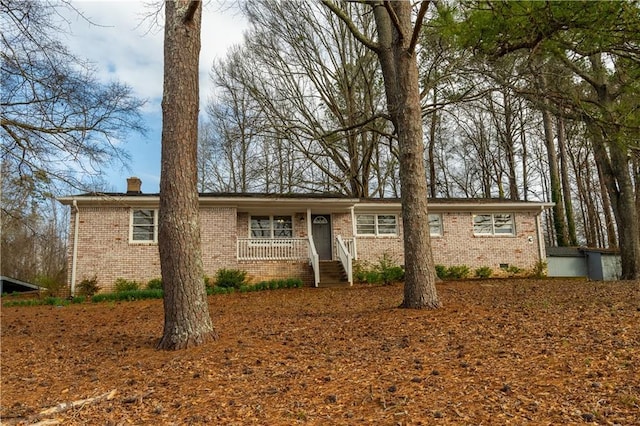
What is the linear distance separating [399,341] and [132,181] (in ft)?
46.1

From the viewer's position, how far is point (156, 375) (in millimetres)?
4098

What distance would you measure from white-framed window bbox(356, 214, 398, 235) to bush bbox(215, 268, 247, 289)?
16.1 ft

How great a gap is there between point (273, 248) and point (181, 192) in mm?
9869

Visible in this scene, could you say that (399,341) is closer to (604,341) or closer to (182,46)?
(604,341)

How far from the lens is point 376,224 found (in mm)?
16219

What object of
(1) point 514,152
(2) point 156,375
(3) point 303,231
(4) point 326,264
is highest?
(1) point 514,152

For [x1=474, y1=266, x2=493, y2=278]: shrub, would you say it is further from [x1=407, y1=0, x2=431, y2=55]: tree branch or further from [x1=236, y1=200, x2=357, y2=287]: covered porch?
[x1=407, y1=0, x2=431, y2=55]: tree branch

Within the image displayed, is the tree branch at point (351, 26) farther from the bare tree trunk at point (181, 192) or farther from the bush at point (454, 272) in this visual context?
the bush at point (454, 272)

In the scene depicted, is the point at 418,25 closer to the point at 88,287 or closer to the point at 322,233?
the point at 322,233

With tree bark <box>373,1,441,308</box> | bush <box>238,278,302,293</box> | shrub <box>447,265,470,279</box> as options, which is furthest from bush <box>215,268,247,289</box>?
tree bark <box>373,1,441,308</box>

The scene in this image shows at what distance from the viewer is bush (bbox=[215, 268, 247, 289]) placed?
44.1 feet

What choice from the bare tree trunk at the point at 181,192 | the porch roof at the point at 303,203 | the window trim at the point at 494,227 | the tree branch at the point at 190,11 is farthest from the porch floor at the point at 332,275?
the tree branch at the point at 190,11

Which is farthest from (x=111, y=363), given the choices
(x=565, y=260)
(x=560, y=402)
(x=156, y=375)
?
(x=565, y=260)

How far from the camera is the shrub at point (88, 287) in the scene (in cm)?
1299
